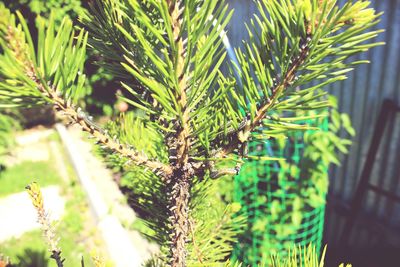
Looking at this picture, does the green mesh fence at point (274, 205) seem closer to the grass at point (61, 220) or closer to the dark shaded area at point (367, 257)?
the dark shaded area at point (367, 257)

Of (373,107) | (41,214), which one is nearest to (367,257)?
(373,107)

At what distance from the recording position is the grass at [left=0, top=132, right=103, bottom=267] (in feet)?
15.2

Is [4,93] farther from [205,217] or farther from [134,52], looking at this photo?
[205,217]

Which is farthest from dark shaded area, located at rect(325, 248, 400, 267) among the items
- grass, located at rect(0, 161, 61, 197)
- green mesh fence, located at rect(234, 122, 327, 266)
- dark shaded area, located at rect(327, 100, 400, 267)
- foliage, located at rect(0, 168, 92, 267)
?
grass, located at rect(0, 161, 61, 197)

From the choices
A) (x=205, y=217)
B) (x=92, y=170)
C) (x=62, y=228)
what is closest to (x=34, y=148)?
(x=92, y=170)

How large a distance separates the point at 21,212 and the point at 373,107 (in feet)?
15.9

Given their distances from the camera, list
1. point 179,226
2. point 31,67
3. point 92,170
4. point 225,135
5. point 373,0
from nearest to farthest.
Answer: point 31,67
point 225,135
point 179,226
point 373,0
point 92,170

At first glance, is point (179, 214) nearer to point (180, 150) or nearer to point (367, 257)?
point (180, 150)

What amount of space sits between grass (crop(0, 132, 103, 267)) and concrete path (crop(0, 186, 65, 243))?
0.10 m

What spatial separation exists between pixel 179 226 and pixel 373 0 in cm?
342

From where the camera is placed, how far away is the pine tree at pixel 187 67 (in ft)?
2.55

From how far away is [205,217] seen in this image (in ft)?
4.97

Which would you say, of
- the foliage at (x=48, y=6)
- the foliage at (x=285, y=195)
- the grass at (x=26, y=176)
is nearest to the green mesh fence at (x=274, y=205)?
the foliage at (x=285, y=195)

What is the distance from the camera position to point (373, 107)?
3975 millimetres
